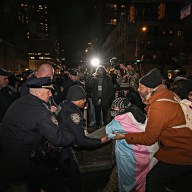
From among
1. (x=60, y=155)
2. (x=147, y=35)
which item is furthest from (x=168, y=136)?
(x=147, y=35)

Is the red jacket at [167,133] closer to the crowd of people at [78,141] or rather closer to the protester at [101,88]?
the crowd of people at [78,141]

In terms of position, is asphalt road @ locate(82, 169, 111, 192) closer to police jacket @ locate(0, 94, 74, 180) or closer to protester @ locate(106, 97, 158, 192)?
protester @ locate(106, 97, 158, 192)

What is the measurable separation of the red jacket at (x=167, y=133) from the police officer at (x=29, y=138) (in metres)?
1.15

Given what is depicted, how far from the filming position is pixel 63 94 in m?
8.18

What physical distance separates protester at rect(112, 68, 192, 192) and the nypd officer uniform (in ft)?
2.17

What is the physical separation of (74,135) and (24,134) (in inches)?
35.9

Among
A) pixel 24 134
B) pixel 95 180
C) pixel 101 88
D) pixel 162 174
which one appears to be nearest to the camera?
pixel 24 134

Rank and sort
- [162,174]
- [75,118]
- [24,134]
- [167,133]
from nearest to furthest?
1. [24,134]
2. [167,133]
3. [162,174]
4. [75,118]

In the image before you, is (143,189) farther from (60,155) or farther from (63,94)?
(63,94)

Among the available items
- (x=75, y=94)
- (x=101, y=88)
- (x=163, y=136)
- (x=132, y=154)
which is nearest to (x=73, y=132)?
(x=75, y=94)

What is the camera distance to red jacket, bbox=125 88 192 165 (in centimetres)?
280

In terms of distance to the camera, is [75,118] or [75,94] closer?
[75,118]

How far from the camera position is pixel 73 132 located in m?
3.34

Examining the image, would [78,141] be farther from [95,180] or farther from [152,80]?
[95,180]
